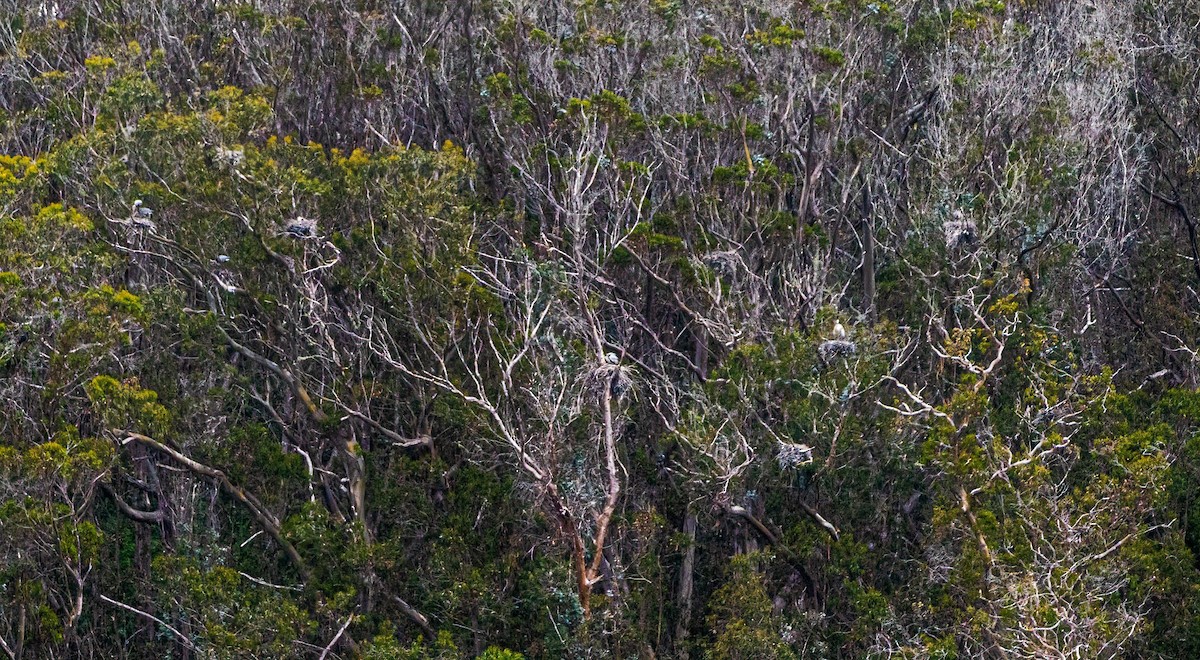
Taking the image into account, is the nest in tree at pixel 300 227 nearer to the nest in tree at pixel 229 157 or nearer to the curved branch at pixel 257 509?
the nest in tree at pixel 229 157

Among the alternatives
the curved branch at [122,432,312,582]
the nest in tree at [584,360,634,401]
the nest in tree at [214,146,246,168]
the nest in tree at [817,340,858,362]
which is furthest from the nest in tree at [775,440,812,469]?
the nest in tree at [214,146,246,168]

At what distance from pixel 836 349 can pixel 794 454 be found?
1.00 m

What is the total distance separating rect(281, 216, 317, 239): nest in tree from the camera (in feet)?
45.8

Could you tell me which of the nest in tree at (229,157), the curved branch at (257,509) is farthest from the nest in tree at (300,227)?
the curved branch at (257,509)

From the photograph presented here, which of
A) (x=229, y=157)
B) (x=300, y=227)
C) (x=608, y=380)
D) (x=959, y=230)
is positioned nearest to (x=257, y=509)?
(x=300, y=227)

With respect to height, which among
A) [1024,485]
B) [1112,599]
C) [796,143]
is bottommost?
[1112,599]

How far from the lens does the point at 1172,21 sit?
62.1 ft

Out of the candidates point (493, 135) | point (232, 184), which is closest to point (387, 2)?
point (493, 135)

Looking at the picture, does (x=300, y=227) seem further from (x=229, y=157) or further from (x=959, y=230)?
(x=959, y=230)

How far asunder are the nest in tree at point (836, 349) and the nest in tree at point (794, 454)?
2.56 feet

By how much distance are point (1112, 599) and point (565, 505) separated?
4.29m

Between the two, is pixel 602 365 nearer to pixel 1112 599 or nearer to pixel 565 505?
pixel 565 505

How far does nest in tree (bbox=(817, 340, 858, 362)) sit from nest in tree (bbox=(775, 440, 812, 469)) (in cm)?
78

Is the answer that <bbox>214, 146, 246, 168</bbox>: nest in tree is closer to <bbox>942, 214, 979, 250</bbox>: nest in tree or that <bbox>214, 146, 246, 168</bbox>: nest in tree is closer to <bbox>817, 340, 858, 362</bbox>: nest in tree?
<bbox>817, 340, 858, 362</bbox>: nest in tree
